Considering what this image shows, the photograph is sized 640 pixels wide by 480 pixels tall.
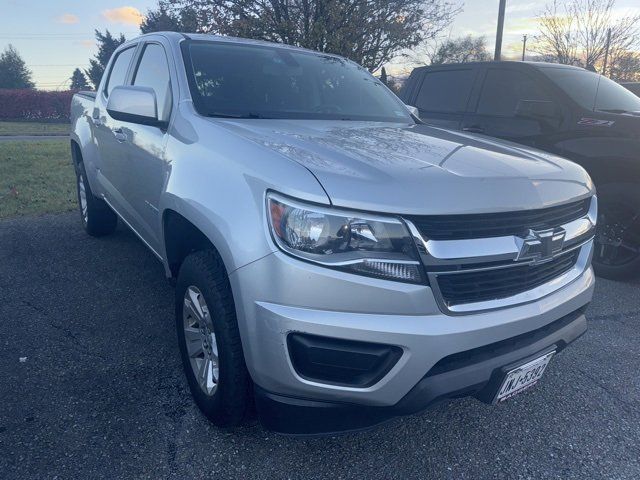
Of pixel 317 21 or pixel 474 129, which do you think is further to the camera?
→ pixel 317 21

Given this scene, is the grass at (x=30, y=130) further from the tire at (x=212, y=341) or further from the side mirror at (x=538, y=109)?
the tire at (x=212, y=341)

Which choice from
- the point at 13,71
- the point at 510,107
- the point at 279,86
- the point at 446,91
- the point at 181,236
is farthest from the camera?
the point at 13,71

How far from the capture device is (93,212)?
486 cm

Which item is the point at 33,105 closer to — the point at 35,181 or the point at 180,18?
the point at 180,18

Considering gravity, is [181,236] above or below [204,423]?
above

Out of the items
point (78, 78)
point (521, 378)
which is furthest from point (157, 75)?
point (78, 78)

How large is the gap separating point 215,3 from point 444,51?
51.7ft

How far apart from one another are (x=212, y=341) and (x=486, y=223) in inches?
48.5

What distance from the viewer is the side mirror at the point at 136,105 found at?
2.59m

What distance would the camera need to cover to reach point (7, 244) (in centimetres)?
491

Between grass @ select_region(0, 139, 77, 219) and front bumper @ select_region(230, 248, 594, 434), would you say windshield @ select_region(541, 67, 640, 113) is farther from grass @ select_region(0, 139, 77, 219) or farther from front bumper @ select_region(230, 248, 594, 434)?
grass @ select_region(0, 139, 77, 219)

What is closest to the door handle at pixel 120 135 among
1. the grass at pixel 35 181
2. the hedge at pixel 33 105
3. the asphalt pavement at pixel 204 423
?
the asphalt pavement at pixel 204 423

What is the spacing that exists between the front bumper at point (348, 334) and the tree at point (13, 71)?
65.5 m

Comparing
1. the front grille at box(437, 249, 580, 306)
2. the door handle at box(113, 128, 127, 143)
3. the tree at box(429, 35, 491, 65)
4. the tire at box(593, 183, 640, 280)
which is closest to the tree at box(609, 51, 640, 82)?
the tree at box(429, 35, 491, 65)
